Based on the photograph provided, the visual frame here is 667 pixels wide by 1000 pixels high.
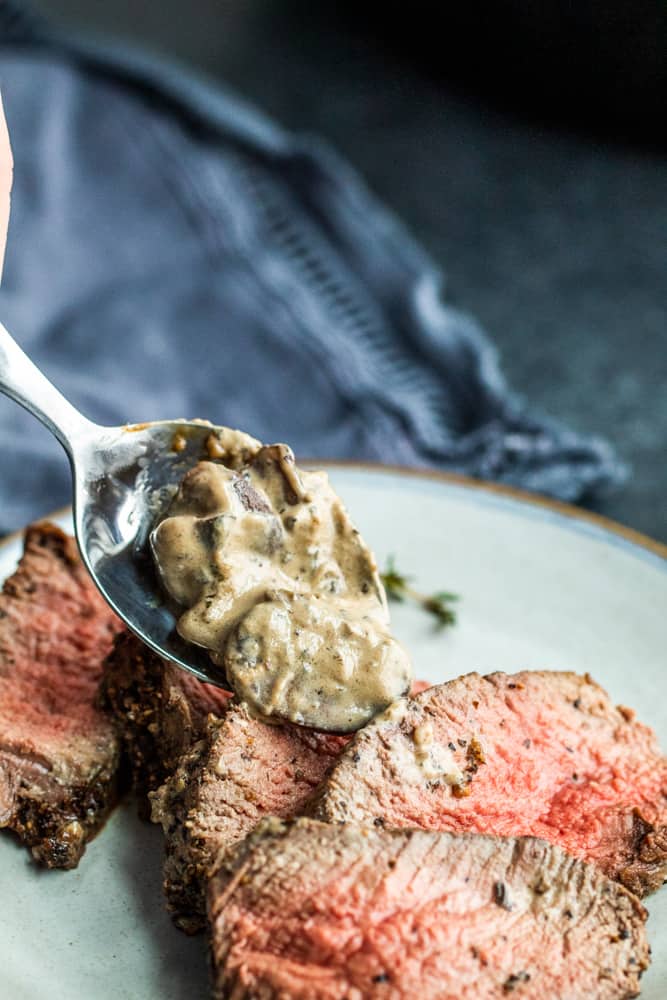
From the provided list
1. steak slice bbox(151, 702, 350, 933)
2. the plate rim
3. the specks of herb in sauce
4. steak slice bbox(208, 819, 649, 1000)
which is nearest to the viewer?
steak slice bbox(208, 819, 649, 1000)

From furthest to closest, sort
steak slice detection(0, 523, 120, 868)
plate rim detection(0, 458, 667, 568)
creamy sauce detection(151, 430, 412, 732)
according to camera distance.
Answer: plate rim detection(0, 458, 667, 568), steak slice detection(0, 523, 120, 868), creamy sauce detection(151, 430, 412, 732)

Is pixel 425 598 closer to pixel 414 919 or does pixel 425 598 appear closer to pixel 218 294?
pixel 414 919

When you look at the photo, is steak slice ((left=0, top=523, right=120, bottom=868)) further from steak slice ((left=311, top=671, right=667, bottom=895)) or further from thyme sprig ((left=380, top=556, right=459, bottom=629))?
thyme sprig ((left=380, top=556, right=459, bottom=629))

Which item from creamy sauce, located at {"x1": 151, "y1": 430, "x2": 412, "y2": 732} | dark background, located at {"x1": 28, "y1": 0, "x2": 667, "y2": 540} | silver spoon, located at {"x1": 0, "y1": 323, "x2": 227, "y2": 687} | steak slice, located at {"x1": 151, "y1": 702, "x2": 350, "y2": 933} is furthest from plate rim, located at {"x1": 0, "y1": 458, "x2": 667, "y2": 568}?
steak slice, located at {"x1": 151, "y1": 702, "x2": 350, "y2": 933}

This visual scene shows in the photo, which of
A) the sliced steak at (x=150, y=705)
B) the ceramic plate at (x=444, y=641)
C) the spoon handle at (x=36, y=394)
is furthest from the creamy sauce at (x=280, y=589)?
the ceramic plate at (x=444, y=641)

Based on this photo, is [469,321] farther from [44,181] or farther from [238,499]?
[238,499]

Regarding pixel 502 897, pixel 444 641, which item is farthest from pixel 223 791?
pixel 444 641
